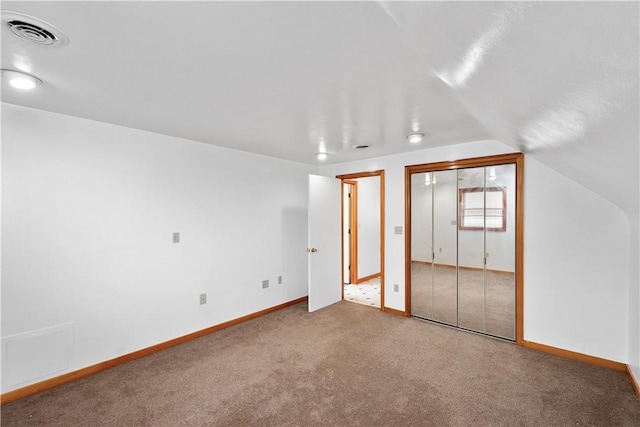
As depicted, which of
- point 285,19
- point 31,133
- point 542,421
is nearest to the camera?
point 285,19

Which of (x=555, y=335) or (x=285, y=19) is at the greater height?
(x=285, y=19)

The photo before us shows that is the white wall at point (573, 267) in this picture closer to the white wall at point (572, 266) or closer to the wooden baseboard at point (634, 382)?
the white wall at point (572, 266)

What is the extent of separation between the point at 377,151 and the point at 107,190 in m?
3.06

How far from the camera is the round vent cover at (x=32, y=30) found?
47.8 inches

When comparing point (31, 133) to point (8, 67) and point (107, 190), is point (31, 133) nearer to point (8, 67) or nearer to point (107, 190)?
point (107, 190)

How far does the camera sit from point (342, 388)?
7.63 ft

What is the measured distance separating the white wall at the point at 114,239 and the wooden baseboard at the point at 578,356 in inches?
129

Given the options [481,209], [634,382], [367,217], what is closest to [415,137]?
[481,209]

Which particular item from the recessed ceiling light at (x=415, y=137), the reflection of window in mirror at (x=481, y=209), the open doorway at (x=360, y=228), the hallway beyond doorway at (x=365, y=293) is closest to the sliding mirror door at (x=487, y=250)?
the reflection of window in mirror at (x=481, y=209)

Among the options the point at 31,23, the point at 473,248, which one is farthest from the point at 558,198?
the point at 31,23

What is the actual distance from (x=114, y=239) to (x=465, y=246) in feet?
12.6

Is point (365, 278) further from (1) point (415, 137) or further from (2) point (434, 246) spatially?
(1) point (415, 137)

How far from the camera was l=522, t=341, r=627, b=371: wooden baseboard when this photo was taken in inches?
101

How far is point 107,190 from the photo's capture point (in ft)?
8.85
